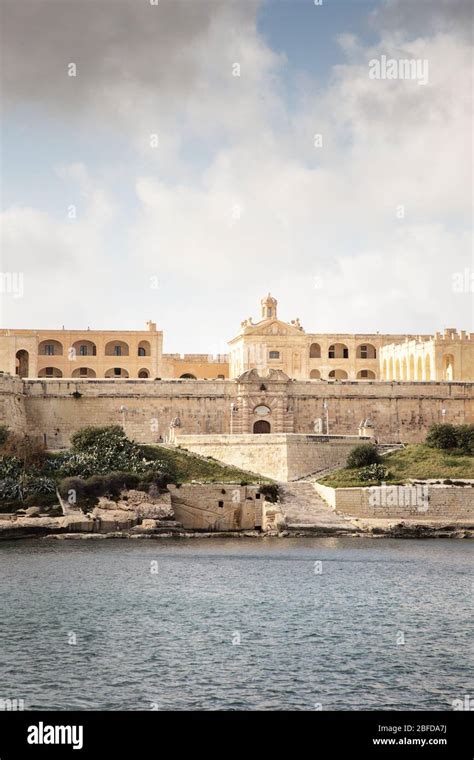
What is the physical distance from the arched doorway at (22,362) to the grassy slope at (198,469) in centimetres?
2155

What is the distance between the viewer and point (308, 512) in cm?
4616

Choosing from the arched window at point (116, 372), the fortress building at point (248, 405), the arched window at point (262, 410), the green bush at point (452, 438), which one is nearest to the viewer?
the green bush at point (452, 438)

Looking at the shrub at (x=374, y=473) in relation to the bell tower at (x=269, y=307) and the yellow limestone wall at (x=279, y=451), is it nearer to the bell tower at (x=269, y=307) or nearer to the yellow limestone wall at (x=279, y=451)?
the yellow limestone wall at (x=279, y=451)

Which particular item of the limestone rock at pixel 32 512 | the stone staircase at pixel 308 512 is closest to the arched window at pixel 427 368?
the stone staircase at pixel 308 512

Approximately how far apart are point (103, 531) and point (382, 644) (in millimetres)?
21729

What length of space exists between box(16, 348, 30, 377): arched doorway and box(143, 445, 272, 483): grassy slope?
21550 mm

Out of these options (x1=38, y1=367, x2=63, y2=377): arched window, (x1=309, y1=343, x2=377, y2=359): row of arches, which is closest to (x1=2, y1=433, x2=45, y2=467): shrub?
(x1=38, y1=367, x2=63, y2=377): arched window

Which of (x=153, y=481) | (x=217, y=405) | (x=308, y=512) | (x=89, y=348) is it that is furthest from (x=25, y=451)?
(x=89, y=348)

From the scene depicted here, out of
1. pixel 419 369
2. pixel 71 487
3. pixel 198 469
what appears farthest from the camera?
pixel 419 369

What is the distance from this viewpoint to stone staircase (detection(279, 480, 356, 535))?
44.4m

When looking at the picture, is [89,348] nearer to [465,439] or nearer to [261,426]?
[261,426]

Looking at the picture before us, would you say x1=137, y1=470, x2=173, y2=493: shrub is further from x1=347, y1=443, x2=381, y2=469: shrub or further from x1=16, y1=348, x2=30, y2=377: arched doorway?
x1=16, y1=348, x2=30, y2=377: arched doorway

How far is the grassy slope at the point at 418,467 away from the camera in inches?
1902

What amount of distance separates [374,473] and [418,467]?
8.43ft
